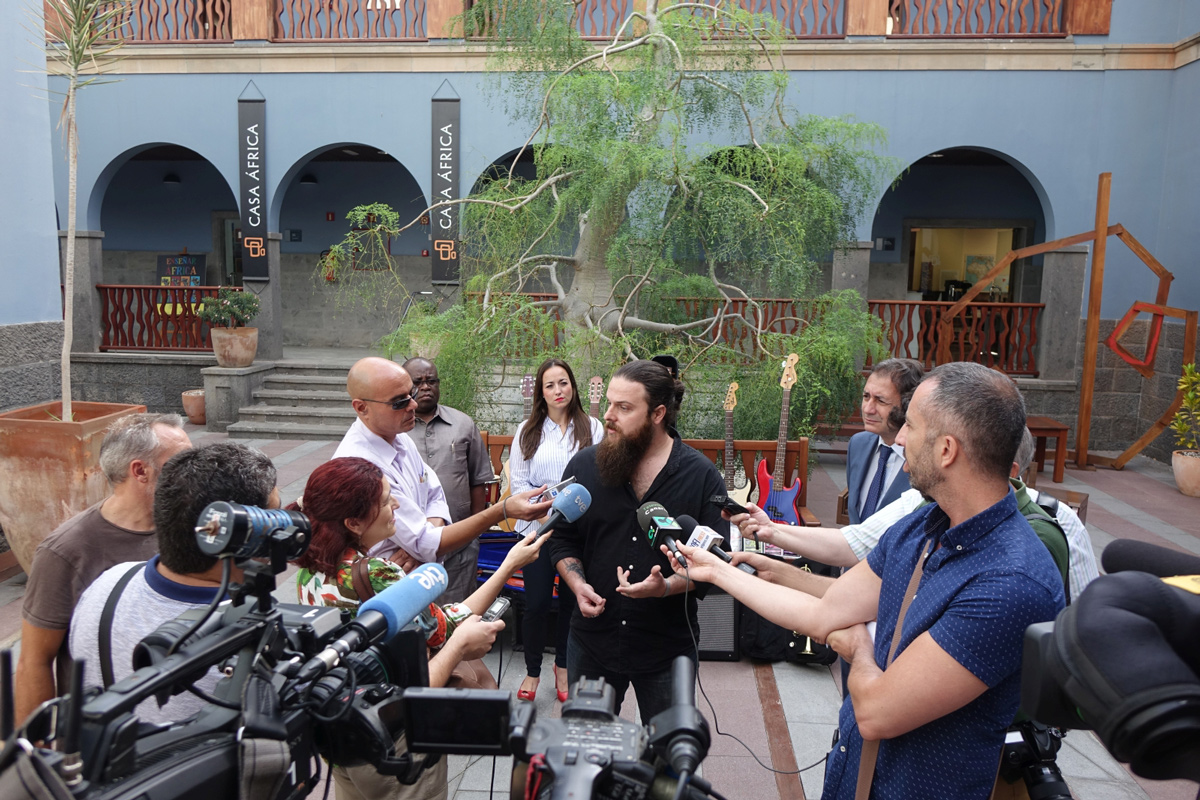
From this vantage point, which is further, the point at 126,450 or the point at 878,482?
the point at 878,482

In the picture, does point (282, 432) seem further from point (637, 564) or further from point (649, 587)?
point (649, 587)

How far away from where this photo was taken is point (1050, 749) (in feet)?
6.97

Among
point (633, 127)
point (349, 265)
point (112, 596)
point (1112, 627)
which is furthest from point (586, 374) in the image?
point (1112, 627)

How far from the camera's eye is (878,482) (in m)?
3.33

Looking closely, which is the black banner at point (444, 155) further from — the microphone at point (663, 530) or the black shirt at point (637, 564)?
the microphone at point (663, 530)

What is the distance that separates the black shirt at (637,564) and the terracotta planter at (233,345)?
9.48 m

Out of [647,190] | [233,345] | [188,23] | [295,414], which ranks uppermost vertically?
[188,23]

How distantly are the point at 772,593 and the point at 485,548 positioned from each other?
2.79 metres

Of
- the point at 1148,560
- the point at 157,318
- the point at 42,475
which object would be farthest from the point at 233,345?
→ the point at 1148,560

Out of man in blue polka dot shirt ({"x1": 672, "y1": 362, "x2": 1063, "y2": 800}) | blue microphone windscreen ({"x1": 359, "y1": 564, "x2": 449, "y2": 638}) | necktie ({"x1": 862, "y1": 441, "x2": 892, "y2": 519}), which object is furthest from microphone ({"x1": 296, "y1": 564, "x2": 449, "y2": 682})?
necktie ({"x1": 862, "y1": 441, "x2": 892, "y2": 519})

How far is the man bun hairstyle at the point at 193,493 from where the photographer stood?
65.3 inches

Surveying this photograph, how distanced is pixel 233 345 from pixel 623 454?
9.60m

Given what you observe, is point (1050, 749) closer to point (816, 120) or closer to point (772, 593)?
point (772, 593)

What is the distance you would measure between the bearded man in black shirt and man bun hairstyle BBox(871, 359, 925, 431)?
2.75ft
